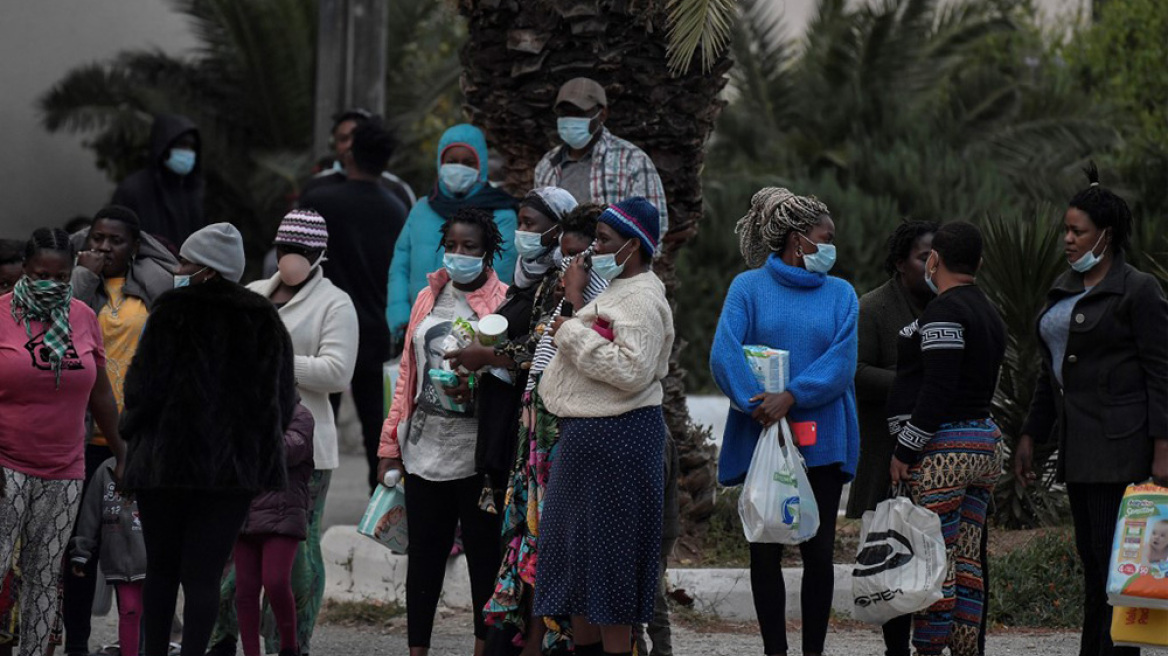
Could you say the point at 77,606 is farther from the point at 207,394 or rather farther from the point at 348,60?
the point at 348,60

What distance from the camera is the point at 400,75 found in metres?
17.1

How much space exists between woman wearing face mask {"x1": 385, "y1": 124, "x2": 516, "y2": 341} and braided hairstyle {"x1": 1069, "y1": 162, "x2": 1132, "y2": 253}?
2.77 m

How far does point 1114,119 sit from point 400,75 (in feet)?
22.1

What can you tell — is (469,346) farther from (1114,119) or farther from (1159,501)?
Answer: (1114,119)

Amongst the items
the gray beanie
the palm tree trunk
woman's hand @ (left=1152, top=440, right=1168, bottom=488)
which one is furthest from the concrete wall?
woman's hand @ (left=1152, top=440, right=1168, bottom=488)

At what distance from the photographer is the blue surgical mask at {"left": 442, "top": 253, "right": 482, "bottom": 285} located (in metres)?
6.96

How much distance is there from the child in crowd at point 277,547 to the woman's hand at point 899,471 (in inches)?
Result: 91.2

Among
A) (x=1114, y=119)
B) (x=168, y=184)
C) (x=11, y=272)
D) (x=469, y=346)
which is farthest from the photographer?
(x=1114, y=119)

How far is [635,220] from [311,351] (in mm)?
1845

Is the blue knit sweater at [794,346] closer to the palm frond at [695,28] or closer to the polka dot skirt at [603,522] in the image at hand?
the polka dot skirt at [603,522]

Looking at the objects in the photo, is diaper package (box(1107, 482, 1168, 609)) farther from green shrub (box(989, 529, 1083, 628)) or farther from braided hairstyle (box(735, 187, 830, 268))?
green shrub (box(989, 529, 1083, 628))

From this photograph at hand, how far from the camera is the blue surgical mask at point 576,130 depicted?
7.90m

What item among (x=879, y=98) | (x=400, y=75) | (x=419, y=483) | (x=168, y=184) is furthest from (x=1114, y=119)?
(x=419, y=483)

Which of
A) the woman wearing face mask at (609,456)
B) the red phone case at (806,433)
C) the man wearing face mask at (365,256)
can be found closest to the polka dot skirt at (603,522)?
the woman wearing face mask at (609,456)
